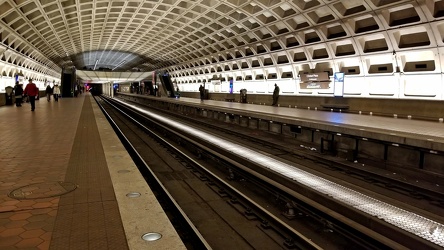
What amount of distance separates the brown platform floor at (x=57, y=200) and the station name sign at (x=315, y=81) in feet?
59.4

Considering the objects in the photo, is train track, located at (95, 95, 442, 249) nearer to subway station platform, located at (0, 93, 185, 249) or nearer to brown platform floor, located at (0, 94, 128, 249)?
subway station platform, located at (0, 93, 185, 249)

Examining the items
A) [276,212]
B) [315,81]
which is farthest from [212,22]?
[276,212]

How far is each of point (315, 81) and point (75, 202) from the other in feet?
70.4

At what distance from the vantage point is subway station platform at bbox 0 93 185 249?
3.41m

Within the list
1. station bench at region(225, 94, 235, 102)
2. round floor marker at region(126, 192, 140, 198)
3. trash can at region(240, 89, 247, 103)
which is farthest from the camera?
station bench at region(225, 94, 235, 102)

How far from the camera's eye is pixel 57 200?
4566mm

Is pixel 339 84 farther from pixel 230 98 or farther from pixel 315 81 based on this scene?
pixel 230 98

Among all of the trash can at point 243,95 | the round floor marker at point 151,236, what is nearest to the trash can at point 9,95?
the trash can at point 243,95

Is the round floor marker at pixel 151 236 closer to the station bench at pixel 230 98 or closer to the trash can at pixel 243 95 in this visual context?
the trash can at pixel 243 95

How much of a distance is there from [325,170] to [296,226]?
3.95 m

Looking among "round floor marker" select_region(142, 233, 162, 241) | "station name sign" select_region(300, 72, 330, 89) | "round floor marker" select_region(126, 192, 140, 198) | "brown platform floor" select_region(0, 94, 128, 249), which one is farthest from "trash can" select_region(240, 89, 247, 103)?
"round floor marker" select_region(142, 233, 162, 241)

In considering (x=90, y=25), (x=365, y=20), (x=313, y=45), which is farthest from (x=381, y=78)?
(x=90, y=25)

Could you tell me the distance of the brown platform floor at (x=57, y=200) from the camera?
11.2 ft

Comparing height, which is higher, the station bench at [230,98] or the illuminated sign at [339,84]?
the illuminated sign at [339,84]
